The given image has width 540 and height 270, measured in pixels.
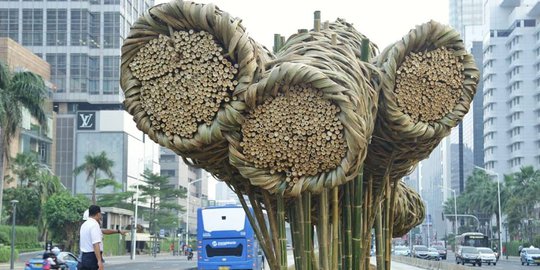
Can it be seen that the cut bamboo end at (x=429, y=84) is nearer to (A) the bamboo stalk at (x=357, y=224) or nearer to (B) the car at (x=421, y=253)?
(A) the bamboo stalk at (x=357, y=224)

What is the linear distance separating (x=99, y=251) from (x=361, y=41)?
3.66m

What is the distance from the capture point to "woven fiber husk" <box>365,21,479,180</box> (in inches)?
291

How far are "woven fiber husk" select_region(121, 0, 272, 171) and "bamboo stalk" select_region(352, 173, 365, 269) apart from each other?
4.55 ft

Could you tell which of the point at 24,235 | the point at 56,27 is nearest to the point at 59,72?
the point at 56,27

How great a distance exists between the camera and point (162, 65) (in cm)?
678

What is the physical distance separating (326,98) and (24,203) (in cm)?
6255

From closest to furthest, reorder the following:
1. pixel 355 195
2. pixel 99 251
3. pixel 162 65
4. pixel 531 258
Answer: pixel 162 65 < pixel 355 195 < pixel 99 251 < pixel 531 258

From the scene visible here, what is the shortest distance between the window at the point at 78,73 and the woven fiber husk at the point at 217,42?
90037 mm

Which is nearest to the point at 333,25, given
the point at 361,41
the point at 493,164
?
the point at 361,41

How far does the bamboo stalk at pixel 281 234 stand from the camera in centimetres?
716

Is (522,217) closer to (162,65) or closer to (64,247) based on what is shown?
(64,247)

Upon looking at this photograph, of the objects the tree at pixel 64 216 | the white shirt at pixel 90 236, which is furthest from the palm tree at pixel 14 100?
the white shirt at pixel 90 236

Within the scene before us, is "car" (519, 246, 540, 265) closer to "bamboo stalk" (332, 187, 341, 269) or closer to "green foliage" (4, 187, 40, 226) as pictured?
"green foliage" (4, 187, 40, 226)

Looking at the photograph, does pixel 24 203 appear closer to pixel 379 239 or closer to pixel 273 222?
pixel 379 239
